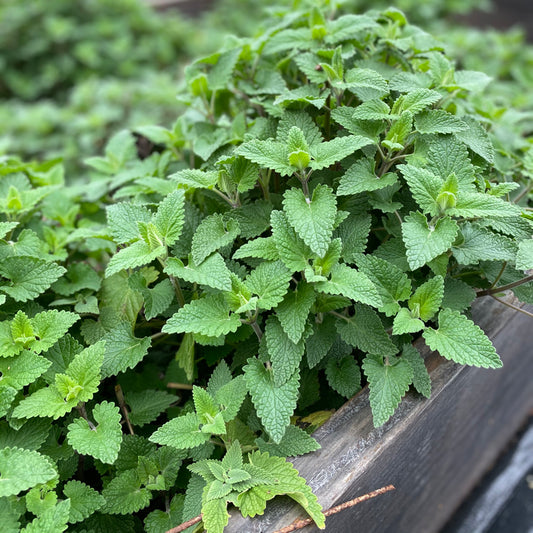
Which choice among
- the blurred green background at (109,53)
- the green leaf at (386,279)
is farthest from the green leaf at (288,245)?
the blurred green background at (109,53)

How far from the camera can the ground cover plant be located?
0.88m

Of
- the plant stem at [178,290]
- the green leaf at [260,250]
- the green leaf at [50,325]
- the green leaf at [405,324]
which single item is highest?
the green leaf at [260,250]

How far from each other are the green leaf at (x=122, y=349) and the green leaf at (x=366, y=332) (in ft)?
1.25

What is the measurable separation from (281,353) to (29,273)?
548 millimetres

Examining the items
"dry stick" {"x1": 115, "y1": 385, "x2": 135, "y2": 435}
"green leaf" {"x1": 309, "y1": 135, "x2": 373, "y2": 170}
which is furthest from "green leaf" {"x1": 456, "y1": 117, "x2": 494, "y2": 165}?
"dry stick" {"x1": 115, "y1": 385, "x2": 135, "y2": 435}

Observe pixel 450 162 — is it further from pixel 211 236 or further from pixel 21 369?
pixel 21 369

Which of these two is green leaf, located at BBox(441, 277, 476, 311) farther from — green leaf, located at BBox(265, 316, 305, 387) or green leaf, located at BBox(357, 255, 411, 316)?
green leaf, located at BBox(265, 316, 305, 387)

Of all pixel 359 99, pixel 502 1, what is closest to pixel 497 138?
pixel 359 99

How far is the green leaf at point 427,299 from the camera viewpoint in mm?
925

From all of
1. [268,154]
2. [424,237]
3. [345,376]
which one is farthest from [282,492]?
[268,154]

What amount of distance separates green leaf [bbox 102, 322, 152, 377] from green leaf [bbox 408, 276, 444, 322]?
51 cm

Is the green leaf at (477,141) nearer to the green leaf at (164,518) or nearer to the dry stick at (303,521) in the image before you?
the dry stick at (303,521)

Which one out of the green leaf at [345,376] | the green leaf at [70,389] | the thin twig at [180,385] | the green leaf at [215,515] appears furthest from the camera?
the thin twig at [180,385]

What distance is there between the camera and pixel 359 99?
3.89ft
